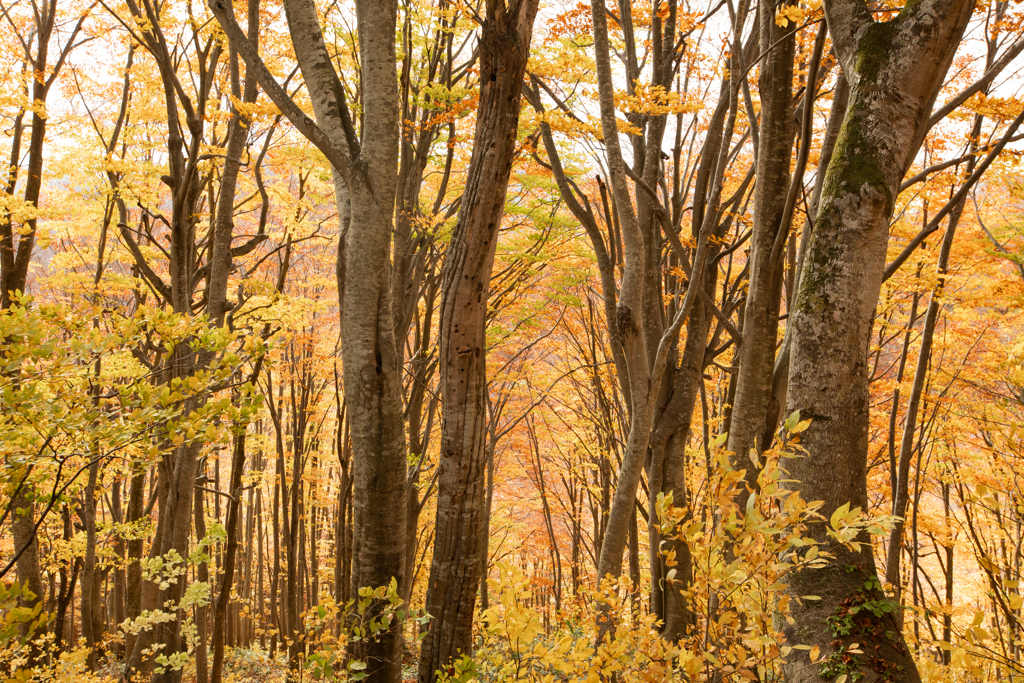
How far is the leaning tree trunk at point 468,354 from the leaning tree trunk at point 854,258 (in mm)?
1291

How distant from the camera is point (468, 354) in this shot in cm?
237

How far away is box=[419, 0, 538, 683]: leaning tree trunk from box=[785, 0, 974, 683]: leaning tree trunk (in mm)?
1291

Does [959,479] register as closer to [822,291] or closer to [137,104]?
[822,291]

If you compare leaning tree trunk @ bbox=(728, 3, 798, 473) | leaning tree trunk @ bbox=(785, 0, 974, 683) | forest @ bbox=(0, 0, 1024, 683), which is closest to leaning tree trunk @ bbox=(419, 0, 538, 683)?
forest @ bbox=(0, 0, 1024, 683)

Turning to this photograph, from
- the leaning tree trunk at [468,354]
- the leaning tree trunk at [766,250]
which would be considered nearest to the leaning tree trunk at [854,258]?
the leaning tree trunk at [766,250]

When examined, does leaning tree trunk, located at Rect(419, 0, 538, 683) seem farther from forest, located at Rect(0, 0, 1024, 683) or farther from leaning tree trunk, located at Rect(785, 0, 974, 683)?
leaning tree trunk, located at Rect(785, 0, 974, 683)

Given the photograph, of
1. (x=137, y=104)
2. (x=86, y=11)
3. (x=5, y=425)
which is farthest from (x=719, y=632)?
(x=137, y=104)

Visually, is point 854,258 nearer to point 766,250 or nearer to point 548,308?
point 766,250

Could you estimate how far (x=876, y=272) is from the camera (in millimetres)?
2246

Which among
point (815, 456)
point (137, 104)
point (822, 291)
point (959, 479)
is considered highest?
point (137, 104)

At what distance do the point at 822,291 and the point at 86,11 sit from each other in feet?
28.1

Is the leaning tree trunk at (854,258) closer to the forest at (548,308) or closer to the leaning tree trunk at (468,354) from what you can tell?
the forest at (548,308)

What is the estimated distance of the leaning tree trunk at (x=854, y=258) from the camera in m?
2.16

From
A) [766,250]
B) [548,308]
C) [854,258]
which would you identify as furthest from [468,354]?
[548,308]
